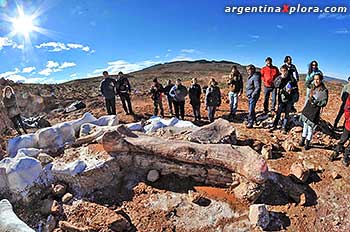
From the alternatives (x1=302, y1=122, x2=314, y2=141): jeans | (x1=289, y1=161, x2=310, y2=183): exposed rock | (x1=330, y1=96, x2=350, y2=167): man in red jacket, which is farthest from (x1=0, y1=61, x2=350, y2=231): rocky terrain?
(x1=302, y1=122, x2=314, y2=141): jeans

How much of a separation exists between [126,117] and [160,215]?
488cm

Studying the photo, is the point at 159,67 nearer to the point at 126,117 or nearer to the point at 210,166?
the point at 126,117

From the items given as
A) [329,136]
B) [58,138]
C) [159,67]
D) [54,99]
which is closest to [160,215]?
[58,138]

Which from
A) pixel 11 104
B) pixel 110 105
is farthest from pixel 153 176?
pixel 11 104

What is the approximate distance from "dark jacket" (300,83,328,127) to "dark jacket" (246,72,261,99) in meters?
1.62

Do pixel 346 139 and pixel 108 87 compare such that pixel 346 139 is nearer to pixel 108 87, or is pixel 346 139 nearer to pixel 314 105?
pixel 314 105

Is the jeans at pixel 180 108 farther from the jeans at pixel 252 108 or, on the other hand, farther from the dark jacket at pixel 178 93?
the jeans at pixel 252 108

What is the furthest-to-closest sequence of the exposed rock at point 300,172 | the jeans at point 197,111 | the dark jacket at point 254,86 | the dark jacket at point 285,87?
the jeans at point 197,111 → the dark jacket at point 254,86 → the dark jacket at point 285,87 → the exposed rock at point 300,172

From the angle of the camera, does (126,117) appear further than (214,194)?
Yes

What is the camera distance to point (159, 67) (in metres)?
52.7

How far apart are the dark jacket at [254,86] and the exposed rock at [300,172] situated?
2.48m

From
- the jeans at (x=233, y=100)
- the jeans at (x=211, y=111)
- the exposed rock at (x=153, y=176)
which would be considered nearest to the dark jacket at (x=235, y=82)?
the jeans at (x=233, y=100)

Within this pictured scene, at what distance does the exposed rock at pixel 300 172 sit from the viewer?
6484mm

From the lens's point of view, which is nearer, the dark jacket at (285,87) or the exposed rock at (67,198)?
the exposed rock at (67,198)
